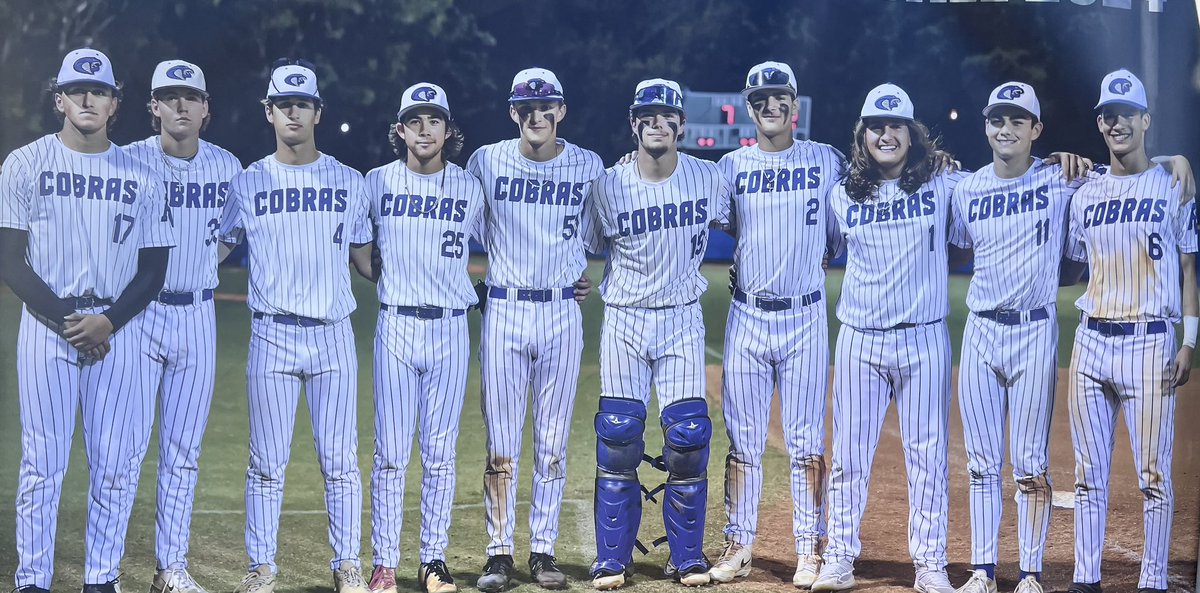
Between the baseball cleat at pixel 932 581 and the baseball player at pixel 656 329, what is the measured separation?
34.1 inches

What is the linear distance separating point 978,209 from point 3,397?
409 centimetres

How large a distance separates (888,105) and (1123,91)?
997 mm

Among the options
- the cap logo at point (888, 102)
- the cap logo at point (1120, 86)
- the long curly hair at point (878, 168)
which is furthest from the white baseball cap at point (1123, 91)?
the cap logo at point (888, 102)

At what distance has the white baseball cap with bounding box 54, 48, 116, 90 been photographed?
4.89 metres

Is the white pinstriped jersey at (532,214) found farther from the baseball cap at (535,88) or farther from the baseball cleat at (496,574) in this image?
the baseball cleat at (496,574)

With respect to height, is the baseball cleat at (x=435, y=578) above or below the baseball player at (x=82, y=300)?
→ below

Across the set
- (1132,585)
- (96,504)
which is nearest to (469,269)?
(96,504)

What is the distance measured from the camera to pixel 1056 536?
568 cm

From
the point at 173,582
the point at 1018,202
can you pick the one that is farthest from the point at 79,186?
the point at 1018,202

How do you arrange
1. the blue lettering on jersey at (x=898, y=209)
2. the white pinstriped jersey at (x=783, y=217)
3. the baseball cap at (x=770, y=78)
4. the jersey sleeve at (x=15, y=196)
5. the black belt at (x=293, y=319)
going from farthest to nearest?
the baseball cap at (x=770, y=78)
the white pinstriped jersey at (x=783, y=217)
the blue lettering on jersey at (x=898, y=209)
the black belt at (x=293, y=319)
the jersey sleeve at (x=15, y=196)

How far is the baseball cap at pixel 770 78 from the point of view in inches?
208

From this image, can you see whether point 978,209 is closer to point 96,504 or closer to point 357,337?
point 357,337

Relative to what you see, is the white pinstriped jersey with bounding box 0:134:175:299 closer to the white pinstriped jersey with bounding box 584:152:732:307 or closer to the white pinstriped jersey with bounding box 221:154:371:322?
the white pinstriped jersey with bounding box 221:154:371:322

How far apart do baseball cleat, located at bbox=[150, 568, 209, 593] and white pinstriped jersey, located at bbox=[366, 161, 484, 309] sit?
133cm
